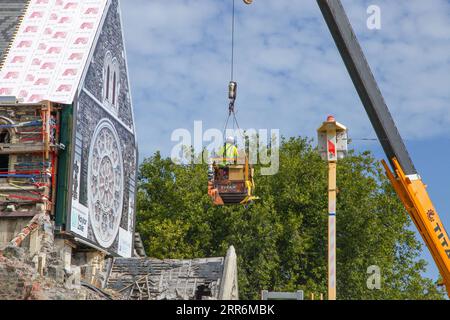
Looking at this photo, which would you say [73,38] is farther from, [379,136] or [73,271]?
[379,136]

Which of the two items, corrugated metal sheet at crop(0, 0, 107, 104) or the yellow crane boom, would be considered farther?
corrugated metal sheet at crop(0, 0, 107, 104)

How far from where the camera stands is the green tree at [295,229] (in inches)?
2137

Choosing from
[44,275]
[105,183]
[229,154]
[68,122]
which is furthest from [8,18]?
[229,154]

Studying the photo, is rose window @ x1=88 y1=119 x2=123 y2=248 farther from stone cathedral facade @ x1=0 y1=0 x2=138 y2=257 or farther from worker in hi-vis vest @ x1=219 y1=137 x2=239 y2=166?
worker in hi-vis vest @ x1=219 y1=137 x2=239 y2=166

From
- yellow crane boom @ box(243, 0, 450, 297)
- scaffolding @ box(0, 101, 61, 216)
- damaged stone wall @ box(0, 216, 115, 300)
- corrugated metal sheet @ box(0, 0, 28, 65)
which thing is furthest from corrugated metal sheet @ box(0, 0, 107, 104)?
yellow crane boom @ box(243, 0, 450, 297)

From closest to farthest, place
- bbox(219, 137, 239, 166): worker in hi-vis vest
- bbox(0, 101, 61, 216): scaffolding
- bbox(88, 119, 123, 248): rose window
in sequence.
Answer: bbox(219, 137, 239, 166): worker in hi-vis vest, bbox(0, 101, 61, 216): scaffolding, bbox(88, 119, 123, 248): rose window

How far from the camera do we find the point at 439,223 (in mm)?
29453

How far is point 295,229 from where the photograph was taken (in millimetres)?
55156

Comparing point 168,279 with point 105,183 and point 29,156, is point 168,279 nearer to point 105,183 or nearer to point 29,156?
point 105,183

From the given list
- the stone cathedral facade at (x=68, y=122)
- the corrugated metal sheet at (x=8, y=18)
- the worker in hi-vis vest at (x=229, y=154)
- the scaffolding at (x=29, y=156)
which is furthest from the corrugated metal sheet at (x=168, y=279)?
the corrugated metal sheet at (x=8, y=18)

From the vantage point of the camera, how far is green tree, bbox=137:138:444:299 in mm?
54281

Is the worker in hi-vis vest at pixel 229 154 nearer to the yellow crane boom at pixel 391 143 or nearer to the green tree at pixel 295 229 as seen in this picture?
the yellow crane boom at pixel 391 143
